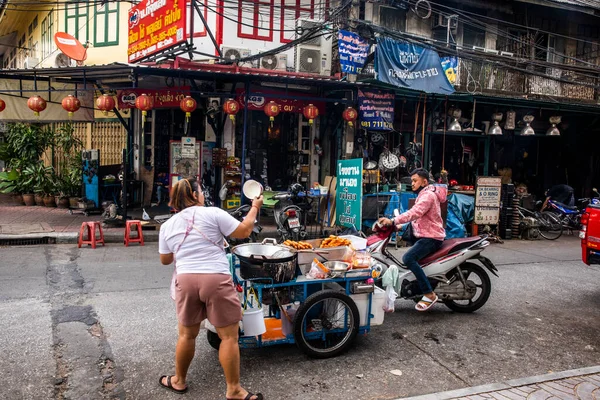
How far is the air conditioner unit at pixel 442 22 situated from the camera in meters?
14.2

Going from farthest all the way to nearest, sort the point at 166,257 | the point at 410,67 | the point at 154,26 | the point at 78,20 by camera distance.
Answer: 1. the point at 78,20
2. the point at 410,67
3. the point at 154,26
4. the point at 166,257

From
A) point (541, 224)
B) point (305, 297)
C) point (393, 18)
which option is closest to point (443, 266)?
point (305, 297)

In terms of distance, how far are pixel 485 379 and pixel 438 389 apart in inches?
20.4

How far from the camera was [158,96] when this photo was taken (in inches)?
466

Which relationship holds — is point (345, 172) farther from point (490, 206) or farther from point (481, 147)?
point (481, 147)

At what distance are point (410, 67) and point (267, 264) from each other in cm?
925

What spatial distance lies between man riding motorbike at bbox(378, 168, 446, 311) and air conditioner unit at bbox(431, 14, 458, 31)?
10.7 m

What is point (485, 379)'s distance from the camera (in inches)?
156

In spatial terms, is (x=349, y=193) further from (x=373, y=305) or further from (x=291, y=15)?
(x=291, y=15)

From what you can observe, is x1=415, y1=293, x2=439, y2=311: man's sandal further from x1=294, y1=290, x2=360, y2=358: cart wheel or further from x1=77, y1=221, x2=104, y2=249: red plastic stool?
x1=77, y1=221, x2=104, y2=249: red plastic stool

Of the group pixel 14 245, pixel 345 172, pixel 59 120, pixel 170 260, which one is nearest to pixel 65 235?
pixel 14 245

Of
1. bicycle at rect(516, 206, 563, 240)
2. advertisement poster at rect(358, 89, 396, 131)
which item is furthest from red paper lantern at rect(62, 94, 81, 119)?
bicycle at rect(516, 206, 563, 240)

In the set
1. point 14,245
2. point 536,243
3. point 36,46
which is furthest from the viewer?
point 36,46

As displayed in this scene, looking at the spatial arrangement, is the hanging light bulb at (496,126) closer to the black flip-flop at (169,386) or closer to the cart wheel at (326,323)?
the cart wheel at (326,323)
